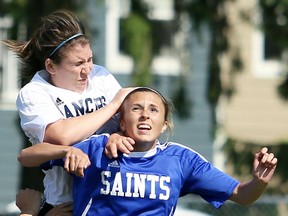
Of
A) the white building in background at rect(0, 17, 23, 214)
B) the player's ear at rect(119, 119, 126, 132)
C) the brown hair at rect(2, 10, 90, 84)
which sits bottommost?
the white building in background at rect(0, 17, 23, 214)

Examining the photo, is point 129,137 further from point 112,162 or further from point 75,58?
point 75,58

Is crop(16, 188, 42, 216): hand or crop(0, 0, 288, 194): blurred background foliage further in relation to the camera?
crop(0, 0, 288, 194): blurred background foliage

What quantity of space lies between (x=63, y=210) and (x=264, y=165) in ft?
3.14

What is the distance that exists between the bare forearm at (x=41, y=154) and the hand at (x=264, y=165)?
2.70 feet

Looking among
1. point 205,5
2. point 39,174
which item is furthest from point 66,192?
point 205,5

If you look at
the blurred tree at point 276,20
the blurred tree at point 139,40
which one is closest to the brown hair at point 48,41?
the blurred tree at point 139,40

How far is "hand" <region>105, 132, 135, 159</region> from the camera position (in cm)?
452

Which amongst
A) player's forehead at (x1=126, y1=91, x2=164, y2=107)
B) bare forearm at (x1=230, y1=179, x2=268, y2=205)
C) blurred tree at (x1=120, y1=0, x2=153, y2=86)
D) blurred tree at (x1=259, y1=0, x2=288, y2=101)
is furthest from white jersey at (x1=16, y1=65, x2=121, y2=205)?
blurred tree at (x1=259, y1=0, x2=288, y2=101)

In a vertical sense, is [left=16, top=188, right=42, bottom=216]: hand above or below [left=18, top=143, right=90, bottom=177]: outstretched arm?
below

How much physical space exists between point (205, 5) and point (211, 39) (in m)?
0.90

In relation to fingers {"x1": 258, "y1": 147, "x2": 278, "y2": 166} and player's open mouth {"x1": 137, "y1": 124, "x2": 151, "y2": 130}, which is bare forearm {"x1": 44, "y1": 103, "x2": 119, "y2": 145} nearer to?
player's open mouth {"x1": 137, "y1": 124, "x2": 151, "y2": 130}

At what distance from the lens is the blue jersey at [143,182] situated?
4.59 m

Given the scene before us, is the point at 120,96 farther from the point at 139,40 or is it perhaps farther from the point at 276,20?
the point at 276,20

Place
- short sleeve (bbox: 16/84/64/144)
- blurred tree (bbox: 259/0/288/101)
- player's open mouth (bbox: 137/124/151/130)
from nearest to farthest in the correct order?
player's open mouth (bbox: 137/124/151/130) → short sleeve (bbox: 16/84/64/144) → blurred tree (bbox: 259/0/288/101)
